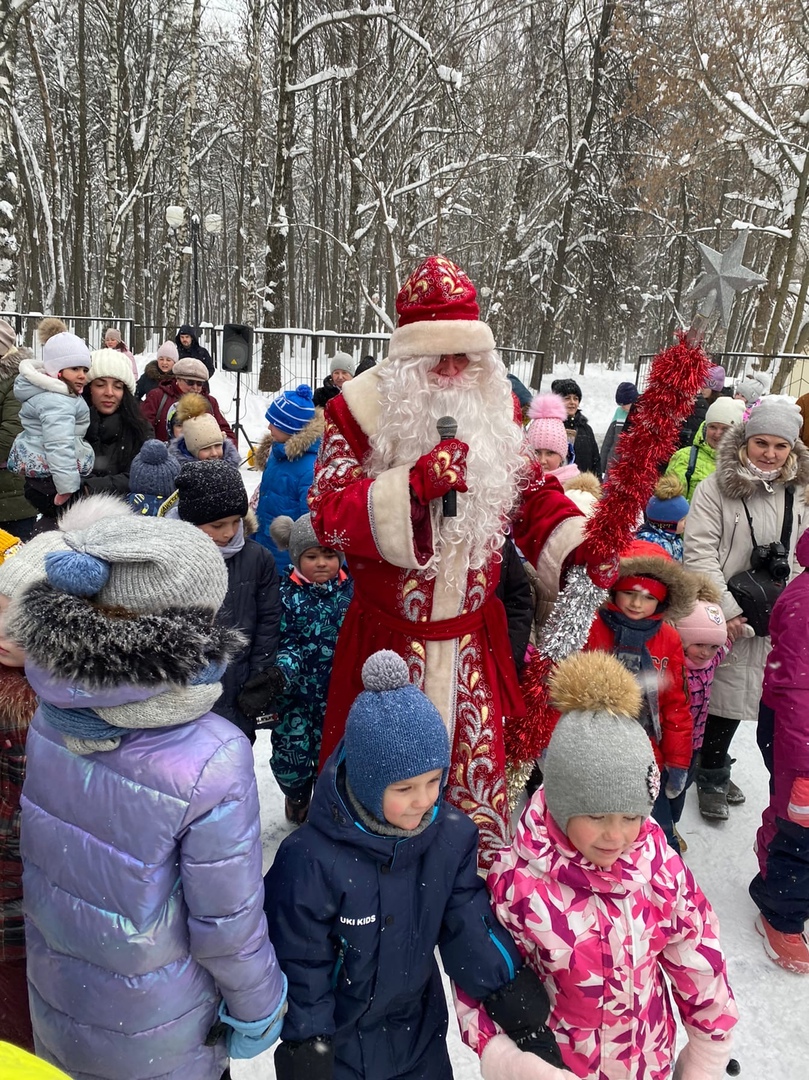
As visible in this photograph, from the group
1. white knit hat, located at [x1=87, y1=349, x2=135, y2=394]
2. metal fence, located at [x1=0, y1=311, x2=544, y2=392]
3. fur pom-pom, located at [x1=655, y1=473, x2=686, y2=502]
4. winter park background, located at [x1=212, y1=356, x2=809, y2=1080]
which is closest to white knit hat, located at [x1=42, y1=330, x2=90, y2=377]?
white knit hat, located at [x1=87, y1=349, x2=135, y2=394]

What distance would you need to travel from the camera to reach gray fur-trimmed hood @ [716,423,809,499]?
3385 millimetres

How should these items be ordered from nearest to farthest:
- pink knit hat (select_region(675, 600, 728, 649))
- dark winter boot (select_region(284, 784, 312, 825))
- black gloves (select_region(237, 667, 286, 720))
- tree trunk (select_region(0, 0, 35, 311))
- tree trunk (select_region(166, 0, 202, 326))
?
black gloves (select_region(237, 667, 286, 720)), pink knit hat (select_region(675, 600, 728, 649)), dark winter boot (select_region(284, 784, 312, 825)), tree trunk (select_region(0, 0, 35, 311)), tree trunk (select_region(166, 0, 202, 326))

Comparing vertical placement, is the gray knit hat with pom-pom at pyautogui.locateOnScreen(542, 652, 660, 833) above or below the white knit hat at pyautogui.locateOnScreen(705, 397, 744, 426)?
below

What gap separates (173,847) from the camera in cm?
140

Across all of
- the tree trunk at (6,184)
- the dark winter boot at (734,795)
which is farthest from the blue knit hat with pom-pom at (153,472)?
the tree trunk at (6,184)

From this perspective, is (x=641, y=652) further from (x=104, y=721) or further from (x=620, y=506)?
(x=104, y=721)

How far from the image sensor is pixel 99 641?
51.1 inches

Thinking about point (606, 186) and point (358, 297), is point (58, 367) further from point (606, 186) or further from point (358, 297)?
point (606, 186)

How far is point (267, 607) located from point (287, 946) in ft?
5.13

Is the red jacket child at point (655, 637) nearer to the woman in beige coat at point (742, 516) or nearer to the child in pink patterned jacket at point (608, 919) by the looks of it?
the woman in beige coat at point (742, 516)

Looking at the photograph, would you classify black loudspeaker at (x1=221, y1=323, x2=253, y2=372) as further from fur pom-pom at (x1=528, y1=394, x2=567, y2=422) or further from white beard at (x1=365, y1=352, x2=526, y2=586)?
white beard at (x1=365, y1=352, x2=526, y2=586)

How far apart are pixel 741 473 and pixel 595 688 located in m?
2.12

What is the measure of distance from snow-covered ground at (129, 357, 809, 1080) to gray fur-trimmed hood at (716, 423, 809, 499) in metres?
1.59

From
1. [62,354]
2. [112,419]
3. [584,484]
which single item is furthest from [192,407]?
[584,484]
